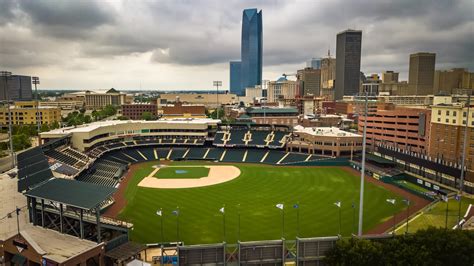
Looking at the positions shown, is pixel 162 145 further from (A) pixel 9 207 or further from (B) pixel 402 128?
(B) pixel 402 128

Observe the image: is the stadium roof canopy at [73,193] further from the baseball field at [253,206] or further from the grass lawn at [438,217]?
the grass lawn at [438,217]

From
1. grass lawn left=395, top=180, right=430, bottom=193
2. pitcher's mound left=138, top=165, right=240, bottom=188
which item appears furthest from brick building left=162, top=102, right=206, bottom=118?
grass lawn left=395, top=180, right=430, bottom=193

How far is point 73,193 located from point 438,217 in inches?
1815

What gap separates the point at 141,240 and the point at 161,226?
3.95 meters

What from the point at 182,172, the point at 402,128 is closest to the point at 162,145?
the point at 182,172

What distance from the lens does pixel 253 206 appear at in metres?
53.1

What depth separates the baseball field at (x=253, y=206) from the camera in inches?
1695

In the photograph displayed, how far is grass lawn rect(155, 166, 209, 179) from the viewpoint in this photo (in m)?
74.5

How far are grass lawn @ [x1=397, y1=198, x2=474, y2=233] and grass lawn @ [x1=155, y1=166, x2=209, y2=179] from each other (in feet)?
143

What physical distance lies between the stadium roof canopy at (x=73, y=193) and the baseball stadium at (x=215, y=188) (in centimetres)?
13

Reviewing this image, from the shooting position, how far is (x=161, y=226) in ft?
145

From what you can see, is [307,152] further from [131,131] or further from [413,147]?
[131,131]

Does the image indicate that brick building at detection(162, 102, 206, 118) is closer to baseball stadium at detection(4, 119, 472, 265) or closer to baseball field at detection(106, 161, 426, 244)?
baseball stadium at detection(4, 119, 472, 265)

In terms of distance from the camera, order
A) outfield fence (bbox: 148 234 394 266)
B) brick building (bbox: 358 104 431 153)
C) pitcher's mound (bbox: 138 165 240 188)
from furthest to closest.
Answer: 1. brick building (bbox: 358 104 431 153)
2. pitcher's mound (bbox: 138 165 240 188)
3. outfield fence (bbox: 148 234 394 266)
